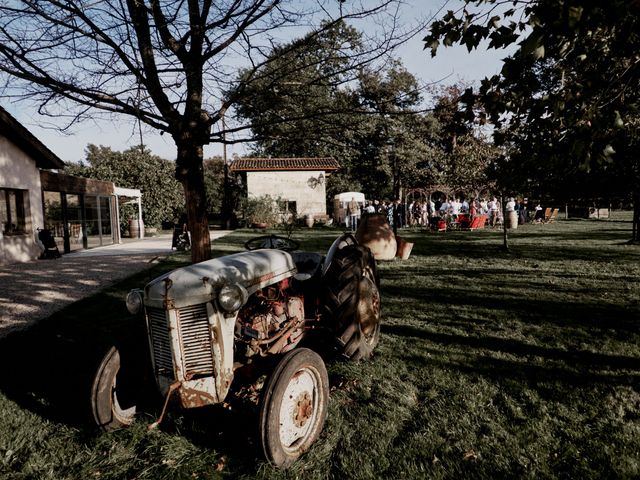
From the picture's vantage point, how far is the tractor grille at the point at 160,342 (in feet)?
8.43

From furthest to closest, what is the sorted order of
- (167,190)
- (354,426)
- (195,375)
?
(167,190) < (354,426) < (195,375)

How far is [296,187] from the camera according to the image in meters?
27.2

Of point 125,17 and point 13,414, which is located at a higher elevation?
point 125,17

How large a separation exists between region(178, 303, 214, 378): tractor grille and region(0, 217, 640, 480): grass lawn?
0.48 metres

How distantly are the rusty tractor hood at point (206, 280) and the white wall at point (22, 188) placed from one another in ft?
37.7

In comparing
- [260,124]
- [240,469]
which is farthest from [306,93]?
[240,469]

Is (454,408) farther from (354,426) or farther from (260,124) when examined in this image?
(260,124)

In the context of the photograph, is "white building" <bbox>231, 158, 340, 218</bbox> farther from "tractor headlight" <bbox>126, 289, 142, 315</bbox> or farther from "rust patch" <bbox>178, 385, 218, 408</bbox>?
"rust patch" <bbox>178, 385, 218, 408</bbox>

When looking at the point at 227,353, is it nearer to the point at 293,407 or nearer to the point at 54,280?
the point at 293,407

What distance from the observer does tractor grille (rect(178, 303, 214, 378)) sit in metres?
2.51

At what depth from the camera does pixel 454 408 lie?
2.95 metres

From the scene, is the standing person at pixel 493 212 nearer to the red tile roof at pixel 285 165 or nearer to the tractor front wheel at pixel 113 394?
the red tile roof at pixel 285 165

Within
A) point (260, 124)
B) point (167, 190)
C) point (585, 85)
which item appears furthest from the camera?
point (167, 190)

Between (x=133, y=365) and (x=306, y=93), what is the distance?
3486 mm
